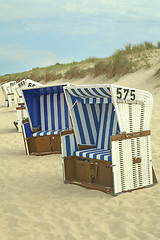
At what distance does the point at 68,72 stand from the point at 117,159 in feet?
83.4

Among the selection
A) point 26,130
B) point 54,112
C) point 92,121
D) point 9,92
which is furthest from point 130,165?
point 9,92

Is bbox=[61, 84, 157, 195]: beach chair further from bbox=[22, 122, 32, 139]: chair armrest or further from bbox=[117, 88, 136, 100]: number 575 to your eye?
bbox=[22, 122, 32, 139]: chair armrest

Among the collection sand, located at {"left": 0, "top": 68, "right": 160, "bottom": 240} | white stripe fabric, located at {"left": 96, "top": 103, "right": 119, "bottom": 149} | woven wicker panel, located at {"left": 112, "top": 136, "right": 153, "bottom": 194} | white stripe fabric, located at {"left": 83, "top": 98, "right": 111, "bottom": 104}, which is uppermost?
white stripe fabric, located at {"left": 83, "top": 98, "right": 111, "bottom": 104}

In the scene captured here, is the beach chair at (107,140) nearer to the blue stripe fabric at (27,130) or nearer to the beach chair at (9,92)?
the blue stripe fabric at (27,130)

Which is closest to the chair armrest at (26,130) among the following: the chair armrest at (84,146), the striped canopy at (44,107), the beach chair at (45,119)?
the beach chair at (45,119)

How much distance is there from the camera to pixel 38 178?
645 centimetres

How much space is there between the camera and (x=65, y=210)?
4.79m

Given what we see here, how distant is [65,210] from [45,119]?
4.55 m

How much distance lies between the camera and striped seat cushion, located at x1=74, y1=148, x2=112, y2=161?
214 inches

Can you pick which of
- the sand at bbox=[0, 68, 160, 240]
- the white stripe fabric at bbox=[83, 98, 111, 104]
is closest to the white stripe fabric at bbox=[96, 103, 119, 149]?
the white stripe fabric at bbox=[83, 98, 111, 104]

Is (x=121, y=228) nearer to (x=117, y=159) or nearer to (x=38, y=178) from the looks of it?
(x=117, y=159)

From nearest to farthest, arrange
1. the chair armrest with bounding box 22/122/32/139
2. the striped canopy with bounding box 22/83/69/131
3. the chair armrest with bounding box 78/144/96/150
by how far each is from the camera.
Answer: the chair armrest with bounding box 78/144/96/150 < the chair armrest with bounding box 22/122/32/139 < the striped canopy with bounding box 22/83/69/131

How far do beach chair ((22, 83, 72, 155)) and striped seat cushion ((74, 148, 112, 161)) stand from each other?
261 centimetres

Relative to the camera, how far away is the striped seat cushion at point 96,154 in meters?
5.44
